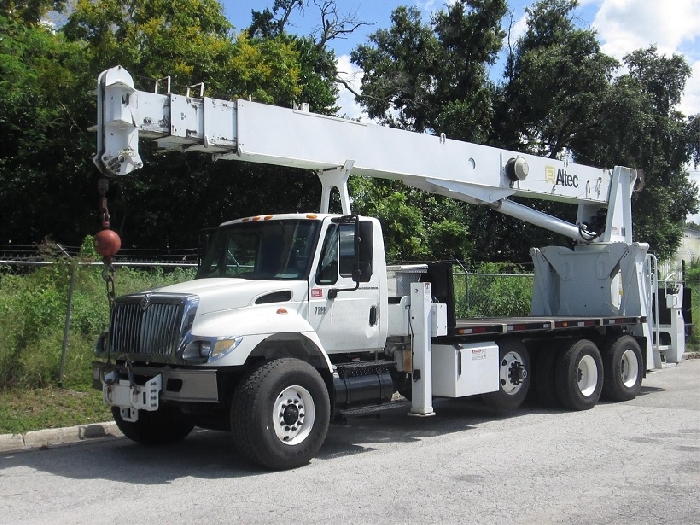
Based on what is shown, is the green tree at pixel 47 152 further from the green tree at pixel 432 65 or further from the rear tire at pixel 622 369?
the rear tire at pixel 622 369

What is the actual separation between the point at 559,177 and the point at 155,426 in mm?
7787

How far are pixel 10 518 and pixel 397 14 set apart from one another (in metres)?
30.9

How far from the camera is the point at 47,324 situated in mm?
12000

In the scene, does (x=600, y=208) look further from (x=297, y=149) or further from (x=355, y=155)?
(x=297, y=149)

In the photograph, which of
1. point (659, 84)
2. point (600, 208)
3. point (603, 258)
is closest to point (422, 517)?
point (603, 258)

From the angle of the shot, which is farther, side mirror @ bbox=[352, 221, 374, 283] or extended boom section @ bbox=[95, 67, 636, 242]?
side mirror @ bbox=[352, 221, 374, 283]

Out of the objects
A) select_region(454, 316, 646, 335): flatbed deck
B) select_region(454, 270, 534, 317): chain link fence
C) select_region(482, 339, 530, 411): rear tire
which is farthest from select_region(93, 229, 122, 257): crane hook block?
select_region(454, 270, 534, 317): chain link fence

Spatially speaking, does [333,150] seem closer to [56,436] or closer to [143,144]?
[56,436]

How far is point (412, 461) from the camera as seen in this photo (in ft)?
27.7

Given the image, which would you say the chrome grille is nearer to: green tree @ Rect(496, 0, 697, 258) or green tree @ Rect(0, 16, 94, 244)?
green tree @ Rect(0, 16, 94, 244)

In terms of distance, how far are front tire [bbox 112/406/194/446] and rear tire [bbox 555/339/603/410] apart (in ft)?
18.0

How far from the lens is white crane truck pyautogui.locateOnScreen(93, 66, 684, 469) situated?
7871 millimetres

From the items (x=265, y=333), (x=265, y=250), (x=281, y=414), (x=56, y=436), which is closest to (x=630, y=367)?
(x=265, y=250)

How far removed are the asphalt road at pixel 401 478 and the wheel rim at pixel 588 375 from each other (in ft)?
3.86
